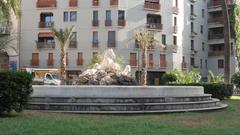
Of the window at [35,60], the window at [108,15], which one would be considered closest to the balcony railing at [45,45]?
the window at [35,60]

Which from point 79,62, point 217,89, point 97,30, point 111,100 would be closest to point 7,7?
point 111,100

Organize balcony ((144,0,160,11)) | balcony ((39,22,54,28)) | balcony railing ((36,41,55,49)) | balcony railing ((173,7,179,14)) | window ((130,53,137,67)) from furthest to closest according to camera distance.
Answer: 1. balcony railing ((173,7,179,14))
2. balcony ((144,0,160,11))
3. balcony railing ((36,41,55,49))
4. balcony ((39,22,54,28))
5. window ((130,53,137,67))

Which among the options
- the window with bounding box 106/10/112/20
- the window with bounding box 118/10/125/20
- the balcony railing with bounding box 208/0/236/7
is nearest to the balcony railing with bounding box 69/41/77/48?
the window with bounding box 106/10/112/20

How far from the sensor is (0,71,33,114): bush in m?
13.4

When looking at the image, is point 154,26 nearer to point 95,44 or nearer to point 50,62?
point 95,44

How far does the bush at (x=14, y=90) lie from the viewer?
13391 mm

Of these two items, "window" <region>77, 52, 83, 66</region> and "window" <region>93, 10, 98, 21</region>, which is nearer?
"window" <region>77, 52, 83, 66</region>

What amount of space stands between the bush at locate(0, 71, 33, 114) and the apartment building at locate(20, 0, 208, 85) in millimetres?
47641

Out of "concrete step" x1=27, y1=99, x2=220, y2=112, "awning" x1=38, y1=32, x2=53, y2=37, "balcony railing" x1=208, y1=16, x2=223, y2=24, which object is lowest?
"concrete step" x1=27, y1=99, x2=220, y2=112

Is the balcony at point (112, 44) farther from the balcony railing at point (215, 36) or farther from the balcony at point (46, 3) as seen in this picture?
the balcony railing at point (215, 36)

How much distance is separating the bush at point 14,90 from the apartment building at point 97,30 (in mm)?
47641

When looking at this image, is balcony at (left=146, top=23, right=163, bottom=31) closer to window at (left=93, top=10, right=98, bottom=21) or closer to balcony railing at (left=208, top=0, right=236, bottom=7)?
window at (left=93, top=10, right=98, bottom=21)

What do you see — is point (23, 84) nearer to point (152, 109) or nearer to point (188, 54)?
point (152, 109)

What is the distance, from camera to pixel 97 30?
205 ft
